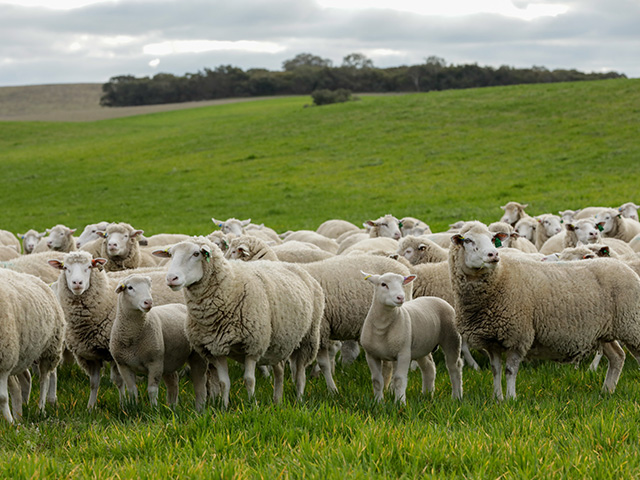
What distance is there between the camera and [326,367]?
259 inches

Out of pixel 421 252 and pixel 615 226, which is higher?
pixel 421 252

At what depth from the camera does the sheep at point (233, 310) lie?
5586 mm

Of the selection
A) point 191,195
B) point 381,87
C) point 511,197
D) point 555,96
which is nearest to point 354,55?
point 381,87

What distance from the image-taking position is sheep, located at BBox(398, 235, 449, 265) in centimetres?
867

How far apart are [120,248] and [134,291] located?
3239mm

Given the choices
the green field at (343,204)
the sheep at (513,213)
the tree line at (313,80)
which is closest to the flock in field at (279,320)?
the green field at (343,204)

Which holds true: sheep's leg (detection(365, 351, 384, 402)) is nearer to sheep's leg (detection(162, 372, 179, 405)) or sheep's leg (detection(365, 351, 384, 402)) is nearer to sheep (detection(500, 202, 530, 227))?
sheep's leg (detection(162, 372, 179, 405))

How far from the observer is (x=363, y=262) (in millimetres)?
7426

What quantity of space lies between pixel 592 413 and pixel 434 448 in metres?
1.53

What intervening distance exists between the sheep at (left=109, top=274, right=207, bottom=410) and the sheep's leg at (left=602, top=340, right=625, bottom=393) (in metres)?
3.52

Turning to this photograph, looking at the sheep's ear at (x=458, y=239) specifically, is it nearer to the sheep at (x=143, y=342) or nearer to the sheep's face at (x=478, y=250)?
the sheep's face at (x=478, y=250)

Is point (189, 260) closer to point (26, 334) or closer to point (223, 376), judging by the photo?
point (223, 376)

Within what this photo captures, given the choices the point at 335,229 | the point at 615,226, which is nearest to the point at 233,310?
the point at 615,226

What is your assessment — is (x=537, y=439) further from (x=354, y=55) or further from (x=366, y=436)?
(x=354, y=55)
